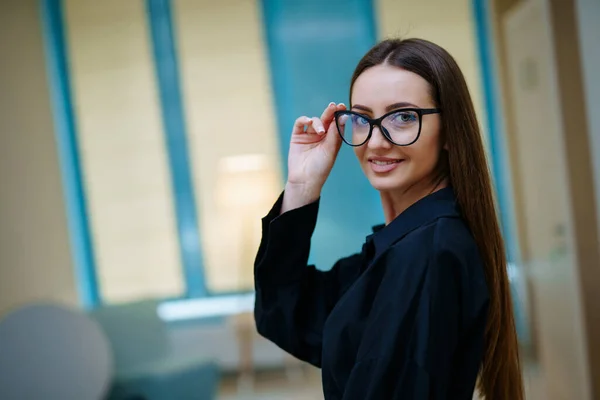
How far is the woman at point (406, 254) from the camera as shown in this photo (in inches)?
34.7

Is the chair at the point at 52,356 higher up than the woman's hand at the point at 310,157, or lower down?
lower down

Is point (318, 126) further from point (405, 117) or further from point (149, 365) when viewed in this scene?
point (149, 365)

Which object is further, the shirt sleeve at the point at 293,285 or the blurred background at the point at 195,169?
the blurred background at the point at 195,169

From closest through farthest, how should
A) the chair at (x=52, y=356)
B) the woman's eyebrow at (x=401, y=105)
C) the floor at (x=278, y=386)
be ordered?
the woman's eyebrow at (x=401, y=105) → the chair at (x=52, y=356) → the floor at (x=278, y=386)

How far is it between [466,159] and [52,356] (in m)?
2.41

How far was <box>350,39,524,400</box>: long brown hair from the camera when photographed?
0.97 meters

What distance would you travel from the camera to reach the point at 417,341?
875 mm

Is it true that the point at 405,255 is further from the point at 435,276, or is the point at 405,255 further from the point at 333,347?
the point at 333,347

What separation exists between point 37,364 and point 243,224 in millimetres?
1160

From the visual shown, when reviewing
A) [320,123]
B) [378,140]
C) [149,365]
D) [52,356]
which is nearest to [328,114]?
[320,123]

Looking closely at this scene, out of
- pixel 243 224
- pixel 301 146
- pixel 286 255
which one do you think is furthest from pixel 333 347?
pixel 243 224

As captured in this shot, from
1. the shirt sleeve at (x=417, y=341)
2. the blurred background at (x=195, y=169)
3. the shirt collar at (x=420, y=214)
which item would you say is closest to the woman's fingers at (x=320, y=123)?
the shirt collar at (x=420, y=214)

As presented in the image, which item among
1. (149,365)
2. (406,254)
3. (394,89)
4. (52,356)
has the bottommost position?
(149,365)

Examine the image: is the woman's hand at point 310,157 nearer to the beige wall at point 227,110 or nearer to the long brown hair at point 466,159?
the long brown hair at point 466,159
